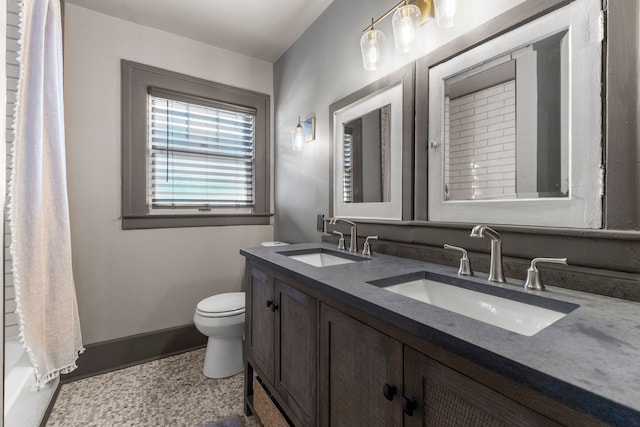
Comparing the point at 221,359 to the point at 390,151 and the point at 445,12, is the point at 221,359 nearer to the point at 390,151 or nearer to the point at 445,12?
the point at 390,151

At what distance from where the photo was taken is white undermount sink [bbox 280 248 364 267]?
155 centimetres

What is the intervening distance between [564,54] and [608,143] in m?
0.31

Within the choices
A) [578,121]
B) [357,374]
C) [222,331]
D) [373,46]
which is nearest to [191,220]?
[222,331]

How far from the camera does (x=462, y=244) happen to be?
1.15 m

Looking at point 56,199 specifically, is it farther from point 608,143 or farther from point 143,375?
point 608,143

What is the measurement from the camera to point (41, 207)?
4.47 ft

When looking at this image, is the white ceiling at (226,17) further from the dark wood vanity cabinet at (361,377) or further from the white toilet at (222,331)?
the white toilet at (222,331)

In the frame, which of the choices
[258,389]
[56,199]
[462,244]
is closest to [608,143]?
[462,244]

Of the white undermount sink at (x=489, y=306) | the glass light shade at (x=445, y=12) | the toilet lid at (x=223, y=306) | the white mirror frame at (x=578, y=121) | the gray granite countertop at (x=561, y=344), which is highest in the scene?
the glass light shade at (x=445, y=12)

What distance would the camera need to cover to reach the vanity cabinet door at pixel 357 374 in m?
0.70

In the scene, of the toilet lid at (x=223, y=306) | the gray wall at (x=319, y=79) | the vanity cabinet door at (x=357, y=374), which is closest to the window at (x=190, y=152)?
the gray wall at (x=319, y=79)

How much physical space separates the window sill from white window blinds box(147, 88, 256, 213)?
0.28ft

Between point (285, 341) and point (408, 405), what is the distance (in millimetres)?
659

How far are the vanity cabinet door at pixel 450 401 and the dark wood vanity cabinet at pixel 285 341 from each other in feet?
1.35
